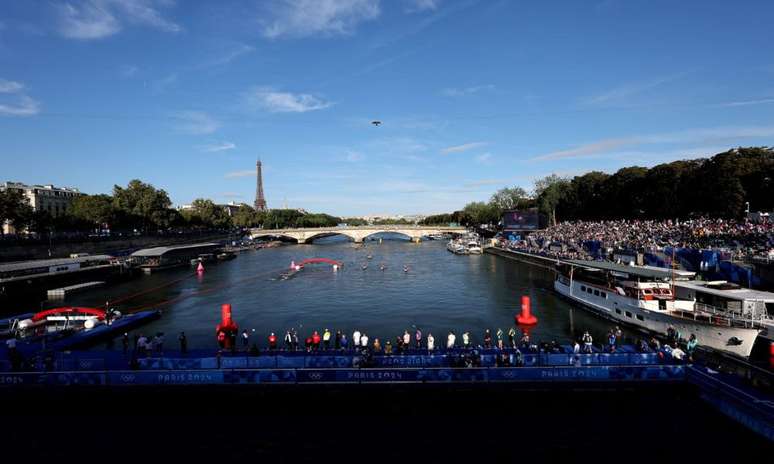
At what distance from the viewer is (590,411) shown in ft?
72.8

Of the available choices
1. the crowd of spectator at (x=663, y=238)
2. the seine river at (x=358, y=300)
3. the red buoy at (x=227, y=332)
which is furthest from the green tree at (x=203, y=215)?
the red buoy at (x=227, y=332)

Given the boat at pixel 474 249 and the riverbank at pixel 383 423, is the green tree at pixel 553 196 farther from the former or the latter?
the riverbank at pixel 383 423

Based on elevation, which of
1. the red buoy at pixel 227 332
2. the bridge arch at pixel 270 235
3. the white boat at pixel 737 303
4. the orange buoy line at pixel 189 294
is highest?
the bridge arch at pixel 270 235

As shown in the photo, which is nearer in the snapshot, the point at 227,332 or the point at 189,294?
the point at 227,332

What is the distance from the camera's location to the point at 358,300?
60125mm

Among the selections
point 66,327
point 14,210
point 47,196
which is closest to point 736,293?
point 66,327

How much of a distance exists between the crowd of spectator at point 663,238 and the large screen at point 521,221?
11.5 m

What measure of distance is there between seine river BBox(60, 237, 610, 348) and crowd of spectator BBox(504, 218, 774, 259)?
1117 cm

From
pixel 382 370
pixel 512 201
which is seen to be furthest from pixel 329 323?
pixel 512 201

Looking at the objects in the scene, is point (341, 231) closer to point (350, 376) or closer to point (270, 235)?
point (270, 235)

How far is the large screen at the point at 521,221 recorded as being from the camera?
129750mm

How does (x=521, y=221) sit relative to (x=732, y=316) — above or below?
above

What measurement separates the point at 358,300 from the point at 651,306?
34002 millimetres

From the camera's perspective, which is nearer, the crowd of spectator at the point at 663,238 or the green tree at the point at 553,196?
the crowd of spectator at the point at 663,238
